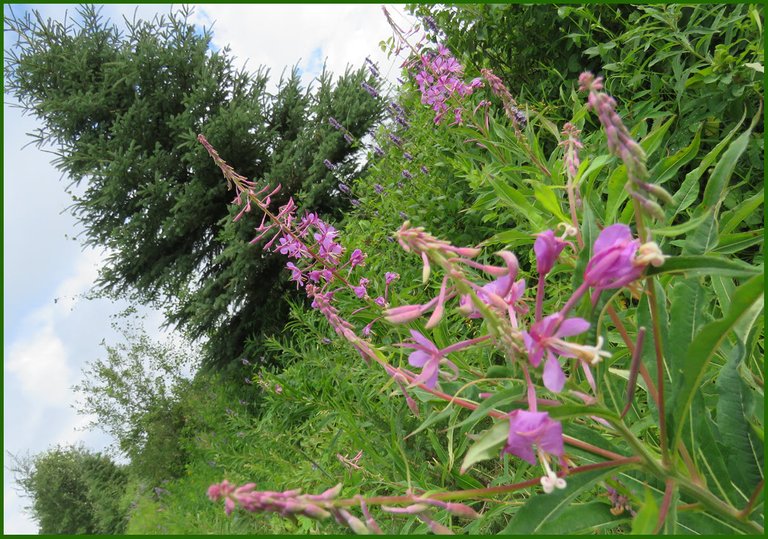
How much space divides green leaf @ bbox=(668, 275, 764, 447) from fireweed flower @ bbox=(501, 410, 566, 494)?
0.21 metres

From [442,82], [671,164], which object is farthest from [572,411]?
[442,82]

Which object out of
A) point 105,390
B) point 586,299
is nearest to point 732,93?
point 586,299

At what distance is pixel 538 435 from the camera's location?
499 mm

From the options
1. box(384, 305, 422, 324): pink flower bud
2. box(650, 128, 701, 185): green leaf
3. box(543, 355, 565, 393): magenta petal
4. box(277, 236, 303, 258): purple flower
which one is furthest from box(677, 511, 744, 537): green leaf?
box(277, 236, 303, 258): purple flower

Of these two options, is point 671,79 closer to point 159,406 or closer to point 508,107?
point 508,107

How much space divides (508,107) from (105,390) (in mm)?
10921

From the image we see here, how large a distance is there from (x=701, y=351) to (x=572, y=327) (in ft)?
0.59

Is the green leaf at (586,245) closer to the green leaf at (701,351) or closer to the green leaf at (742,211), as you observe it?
the green leaf at (701,351)

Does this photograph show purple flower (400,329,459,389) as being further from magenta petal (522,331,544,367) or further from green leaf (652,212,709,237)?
green leaf (652,212,709,237)

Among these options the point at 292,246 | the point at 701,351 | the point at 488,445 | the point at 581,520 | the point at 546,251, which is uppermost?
the point at 292,246

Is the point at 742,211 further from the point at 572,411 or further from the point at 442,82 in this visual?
the point at 442,82

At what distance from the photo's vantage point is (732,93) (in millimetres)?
2031

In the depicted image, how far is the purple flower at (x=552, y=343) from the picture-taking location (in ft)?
1.67

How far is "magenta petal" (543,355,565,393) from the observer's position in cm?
51
